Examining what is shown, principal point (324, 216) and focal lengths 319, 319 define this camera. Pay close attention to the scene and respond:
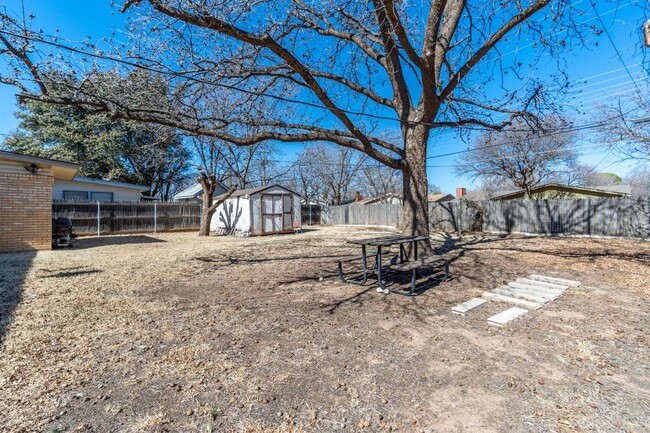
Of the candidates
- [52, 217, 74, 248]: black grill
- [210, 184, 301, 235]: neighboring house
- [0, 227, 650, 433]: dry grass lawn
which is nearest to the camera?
[0, 227, 650, 433]: dry grass lawn

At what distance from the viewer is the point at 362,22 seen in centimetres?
671

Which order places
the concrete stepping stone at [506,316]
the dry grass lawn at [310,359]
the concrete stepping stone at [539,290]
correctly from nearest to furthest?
the dry grass lawn at [310,359] → the concrete stepping stone at [506,316] → the concrete stepping stone at [539,290]

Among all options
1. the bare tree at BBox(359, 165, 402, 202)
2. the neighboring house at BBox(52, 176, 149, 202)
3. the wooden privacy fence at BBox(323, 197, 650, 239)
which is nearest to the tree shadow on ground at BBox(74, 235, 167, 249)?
the neighboring house at BBox(52, 176, 149, 202)

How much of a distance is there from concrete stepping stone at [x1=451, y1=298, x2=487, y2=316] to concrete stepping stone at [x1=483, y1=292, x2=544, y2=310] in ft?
0.76

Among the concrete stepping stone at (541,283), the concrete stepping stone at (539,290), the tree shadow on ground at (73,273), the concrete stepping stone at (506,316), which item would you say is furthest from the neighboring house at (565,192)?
the tree shadow on ground at (73,273)

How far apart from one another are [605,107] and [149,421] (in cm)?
1732

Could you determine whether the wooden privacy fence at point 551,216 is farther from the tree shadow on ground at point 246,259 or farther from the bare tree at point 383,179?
the bare tree at point 383,179

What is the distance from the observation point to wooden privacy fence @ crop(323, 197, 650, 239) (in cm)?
1228

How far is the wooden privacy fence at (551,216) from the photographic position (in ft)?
40.3

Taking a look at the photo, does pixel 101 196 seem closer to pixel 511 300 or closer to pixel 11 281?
pixel 11 281

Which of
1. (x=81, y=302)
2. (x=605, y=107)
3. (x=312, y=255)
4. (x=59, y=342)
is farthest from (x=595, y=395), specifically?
(x=605, y=107)

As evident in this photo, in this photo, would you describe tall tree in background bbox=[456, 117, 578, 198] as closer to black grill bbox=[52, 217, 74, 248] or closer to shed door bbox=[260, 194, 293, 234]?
shed door bbox=[260, 194, 293, 234]

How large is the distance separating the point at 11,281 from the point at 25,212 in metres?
4.55

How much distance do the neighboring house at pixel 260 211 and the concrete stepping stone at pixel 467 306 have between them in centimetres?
1190
